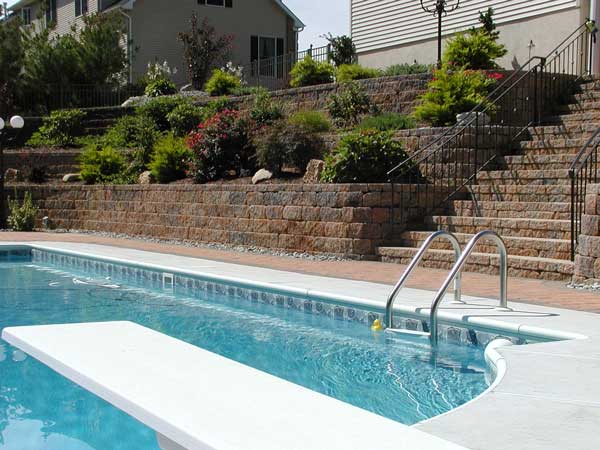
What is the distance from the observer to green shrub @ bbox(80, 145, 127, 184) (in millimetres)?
20656

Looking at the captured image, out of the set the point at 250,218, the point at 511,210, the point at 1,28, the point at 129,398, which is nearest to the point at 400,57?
the point at 250,218

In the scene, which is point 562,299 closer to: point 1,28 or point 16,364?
point 16,364

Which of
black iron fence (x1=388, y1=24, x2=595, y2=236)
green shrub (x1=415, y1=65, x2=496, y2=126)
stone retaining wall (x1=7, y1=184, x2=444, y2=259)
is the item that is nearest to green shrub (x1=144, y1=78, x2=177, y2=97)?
stone retaining wall (x1=7, y1=184, x2=444, y2=259)

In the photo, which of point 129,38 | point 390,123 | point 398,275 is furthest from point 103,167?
point 398,275

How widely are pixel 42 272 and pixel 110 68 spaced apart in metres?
18.3

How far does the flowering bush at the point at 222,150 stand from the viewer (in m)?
17.0

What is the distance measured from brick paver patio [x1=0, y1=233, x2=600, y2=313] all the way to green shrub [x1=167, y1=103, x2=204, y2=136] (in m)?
5.31

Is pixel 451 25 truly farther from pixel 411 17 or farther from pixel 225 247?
pixel 225 247

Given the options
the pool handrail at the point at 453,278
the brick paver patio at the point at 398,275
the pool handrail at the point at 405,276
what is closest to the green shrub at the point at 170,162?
the brick paver patio at the point at 398,275

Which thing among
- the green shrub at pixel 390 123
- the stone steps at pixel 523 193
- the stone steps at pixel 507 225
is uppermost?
the green shrub at pixel 390 123

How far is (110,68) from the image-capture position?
29.9 meters

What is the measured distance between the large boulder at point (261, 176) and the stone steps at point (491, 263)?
3885 millimetres

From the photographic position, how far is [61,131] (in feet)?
83.8

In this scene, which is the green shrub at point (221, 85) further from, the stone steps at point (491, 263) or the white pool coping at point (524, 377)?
the white pool coping at point (524, 377)
